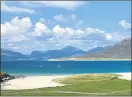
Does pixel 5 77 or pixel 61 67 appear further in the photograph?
pixel 61 67

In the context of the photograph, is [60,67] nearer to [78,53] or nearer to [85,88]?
[78,53]

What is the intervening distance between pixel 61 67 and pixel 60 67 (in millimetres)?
22

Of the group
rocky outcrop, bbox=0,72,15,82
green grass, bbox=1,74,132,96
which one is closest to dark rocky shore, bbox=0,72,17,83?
rocky outcrop, bbox=0,72,15,82

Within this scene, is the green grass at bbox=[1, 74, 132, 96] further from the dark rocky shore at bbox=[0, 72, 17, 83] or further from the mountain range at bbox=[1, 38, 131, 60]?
the mountain range at bbox=[1, 38, 131, 60]

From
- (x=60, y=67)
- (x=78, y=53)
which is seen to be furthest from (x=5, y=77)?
(x=78, y=53)

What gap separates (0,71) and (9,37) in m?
0.72

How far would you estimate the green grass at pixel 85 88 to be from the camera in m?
9.44

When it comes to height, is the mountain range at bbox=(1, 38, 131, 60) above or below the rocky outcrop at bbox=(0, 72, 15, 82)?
above

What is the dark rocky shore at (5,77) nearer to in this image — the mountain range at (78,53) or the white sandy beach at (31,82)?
the white sandy beach at (31,82)

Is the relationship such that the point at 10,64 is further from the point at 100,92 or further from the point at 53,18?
the point at 100,92

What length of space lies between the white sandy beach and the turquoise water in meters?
0.10

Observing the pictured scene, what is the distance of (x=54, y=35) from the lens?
951cm

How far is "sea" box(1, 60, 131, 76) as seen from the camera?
9445 mm

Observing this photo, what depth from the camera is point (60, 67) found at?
9570 millimetres
